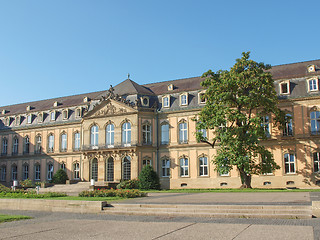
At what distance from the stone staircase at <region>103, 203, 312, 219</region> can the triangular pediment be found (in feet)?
90.8

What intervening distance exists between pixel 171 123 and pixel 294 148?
14.3m

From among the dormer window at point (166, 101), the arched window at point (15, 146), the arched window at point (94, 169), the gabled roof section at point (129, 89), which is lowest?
the arched window at point (94, 169)

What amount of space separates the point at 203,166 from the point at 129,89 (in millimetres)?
13550

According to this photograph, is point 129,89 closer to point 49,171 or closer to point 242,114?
point 242,114

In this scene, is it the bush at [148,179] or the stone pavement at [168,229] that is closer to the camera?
the stone pavement at [168,229]

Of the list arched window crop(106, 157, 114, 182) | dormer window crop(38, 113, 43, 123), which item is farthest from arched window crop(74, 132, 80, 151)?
arched window crop(106, 157, 114, 182)

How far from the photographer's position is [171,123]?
44.3m

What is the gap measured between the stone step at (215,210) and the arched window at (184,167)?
26.1m

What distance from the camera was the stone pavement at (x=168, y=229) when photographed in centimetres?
1038

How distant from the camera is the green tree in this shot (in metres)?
33.8

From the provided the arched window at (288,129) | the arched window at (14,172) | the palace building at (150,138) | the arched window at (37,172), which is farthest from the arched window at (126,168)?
the arched window at (14,172)

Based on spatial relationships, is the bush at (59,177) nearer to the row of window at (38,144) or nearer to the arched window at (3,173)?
the row of window at (38,144)

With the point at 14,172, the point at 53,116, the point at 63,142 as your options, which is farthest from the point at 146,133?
the point at 14,172

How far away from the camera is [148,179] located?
3984 cm
